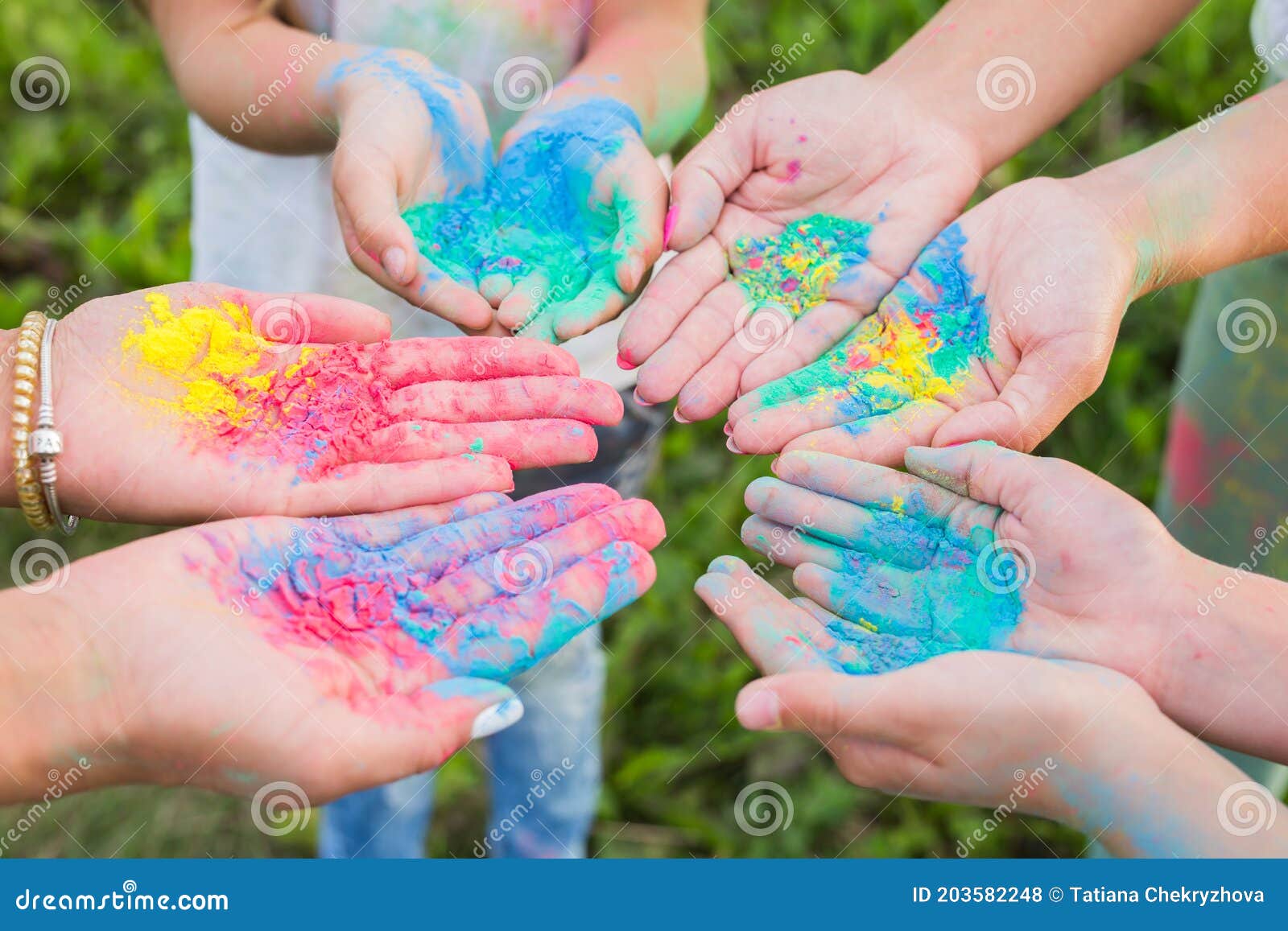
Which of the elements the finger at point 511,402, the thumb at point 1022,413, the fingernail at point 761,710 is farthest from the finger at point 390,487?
the thumb at point 1022,413

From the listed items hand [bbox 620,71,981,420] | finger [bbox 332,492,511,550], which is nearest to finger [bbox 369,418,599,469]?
finger [bbox 332,492,511,550]

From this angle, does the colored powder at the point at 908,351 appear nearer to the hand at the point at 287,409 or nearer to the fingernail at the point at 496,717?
the hand at the point at 287,409

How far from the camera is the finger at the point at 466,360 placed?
6.86 ft

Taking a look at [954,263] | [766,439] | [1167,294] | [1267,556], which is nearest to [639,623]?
[766,439]

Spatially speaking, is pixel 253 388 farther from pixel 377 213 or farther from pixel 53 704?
pixel 53 704

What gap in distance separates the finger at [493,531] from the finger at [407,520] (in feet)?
0.08

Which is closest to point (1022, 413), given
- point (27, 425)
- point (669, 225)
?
point (669, 225)

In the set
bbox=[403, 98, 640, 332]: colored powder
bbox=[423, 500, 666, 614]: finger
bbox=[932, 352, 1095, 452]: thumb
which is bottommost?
bbox=[423, 500, 666, 614]: finger

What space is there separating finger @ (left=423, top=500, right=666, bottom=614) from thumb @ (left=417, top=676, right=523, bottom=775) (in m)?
0.18

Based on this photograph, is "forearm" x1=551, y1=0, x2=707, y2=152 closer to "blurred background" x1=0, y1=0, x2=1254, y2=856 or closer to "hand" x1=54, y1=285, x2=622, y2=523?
"hand" x1=54, y1=285, x2=622, y2=523

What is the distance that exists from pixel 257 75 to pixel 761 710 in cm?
171

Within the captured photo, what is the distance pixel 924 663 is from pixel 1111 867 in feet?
1.61

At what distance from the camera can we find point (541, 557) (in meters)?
1.84

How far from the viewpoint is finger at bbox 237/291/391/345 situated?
2.10m
